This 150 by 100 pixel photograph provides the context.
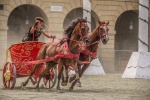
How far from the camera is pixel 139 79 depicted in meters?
20.0

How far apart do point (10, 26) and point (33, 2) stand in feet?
7.39

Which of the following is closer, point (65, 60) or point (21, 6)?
point (65, 60)

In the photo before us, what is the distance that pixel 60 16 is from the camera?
3053 cm

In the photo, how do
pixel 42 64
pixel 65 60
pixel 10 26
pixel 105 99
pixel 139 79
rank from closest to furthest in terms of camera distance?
1. pixel 105 99
2. pixel 65 60
3. pixel 42 64
4. pixel 139 79
5. pixel 10 26

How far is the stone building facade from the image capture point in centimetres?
2916

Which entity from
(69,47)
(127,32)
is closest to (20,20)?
(127,32)

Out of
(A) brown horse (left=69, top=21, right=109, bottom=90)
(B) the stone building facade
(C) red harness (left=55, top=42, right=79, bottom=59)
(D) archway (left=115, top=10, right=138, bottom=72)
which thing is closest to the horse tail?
(C) red harness (left=55, top=42, right=79, bottom=59)

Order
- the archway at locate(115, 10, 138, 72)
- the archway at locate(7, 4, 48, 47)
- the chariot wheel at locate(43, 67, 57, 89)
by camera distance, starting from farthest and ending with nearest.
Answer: the archway at locate(115, 10, 138, 72)
the archway at locate(7, 4, 48, 47)
the chariot wheel at locate(43, 67, 57, 89)

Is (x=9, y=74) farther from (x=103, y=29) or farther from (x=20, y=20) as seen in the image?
(x=20, y=20)

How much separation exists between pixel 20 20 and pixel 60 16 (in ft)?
8.05

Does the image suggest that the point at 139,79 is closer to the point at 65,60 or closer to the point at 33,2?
the point at 65,60

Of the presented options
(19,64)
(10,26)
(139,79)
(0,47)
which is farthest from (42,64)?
(10,26)

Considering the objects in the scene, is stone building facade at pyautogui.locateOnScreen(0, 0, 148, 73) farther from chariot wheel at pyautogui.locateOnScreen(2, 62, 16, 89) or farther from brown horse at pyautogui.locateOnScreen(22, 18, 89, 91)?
brown horse at pyautogui.locateOnScreen(22, 18, 89, 91)

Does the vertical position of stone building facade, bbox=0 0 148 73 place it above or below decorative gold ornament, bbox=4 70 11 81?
above
